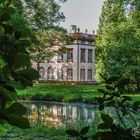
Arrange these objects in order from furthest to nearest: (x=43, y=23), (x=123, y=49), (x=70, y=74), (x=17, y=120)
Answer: (x=70, y=74)
(x=43, y=23)
(x=123, y=49)
(x=17, y=120)

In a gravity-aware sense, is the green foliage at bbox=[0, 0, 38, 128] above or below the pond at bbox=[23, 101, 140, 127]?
above

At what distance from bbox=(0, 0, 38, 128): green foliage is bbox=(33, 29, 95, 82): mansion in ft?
172

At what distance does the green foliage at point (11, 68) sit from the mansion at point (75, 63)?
5233 centimetres

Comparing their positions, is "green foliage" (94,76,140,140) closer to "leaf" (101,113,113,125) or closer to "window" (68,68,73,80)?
"leaf" (101,113,113,125)

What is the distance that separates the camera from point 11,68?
931mm

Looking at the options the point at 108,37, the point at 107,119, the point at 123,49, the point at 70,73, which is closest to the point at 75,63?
the point at 70,73

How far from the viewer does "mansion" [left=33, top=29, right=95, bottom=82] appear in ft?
177

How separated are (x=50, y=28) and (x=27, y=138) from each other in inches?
956

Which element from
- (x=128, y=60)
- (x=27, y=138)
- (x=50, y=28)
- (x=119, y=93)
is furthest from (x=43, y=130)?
(x=50, y=28)

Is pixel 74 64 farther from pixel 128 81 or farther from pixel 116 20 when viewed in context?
pixel 128 81

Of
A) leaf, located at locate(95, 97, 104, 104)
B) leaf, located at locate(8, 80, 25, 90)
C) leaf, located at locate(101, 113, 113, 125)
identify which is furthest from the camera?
leaf, located at locate(95, 97, 104, 104)

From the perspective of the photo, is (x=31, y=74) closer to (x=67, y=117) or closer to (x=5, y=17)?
(x=5, y=17)

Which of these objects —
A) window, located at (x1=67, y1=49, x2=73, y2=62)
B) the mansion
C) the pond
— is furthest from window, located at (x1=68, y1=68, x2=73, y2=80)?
the pond

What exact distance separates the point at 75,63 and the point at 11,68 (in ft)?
176
